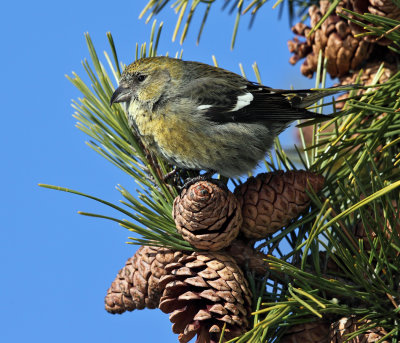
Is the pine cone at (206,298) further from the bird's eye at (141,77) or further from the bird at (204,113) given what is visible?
the bird's eye at (141,77)

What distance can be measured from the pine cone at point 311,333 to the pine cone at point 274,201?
1.01 ft

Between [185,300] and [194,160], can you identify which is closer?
[185,300]

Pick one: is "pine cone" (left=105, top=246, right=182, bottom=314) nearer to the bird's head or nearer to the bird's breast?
the bird's breast

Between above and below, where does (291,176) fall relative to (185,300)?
above

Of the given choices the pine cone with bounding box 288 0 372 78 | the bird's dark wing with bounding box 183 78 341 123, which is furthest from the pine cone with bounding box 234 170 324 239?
the pine cone with bounding box 288 0 372 78

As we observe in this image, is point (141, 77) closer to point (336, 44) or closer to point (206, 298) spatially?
point (336, 44)

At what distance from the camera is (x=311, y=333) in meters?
1.53

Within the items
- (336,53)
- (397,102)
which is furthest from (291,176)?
(336,53)

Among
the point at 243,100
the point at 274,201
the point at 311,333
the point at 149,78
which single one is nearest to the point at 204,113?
the point at 243,100

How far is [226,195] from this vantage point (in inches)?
63.1

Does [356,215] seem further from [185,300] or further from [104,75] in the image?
[104,75]

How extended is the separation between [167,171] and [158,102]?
518 millimetres

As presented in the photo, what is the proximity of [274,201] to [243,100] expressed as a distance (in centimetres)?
96

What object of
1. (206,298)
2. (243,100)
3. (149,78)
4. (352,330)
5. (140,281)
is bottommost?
(352,330)
